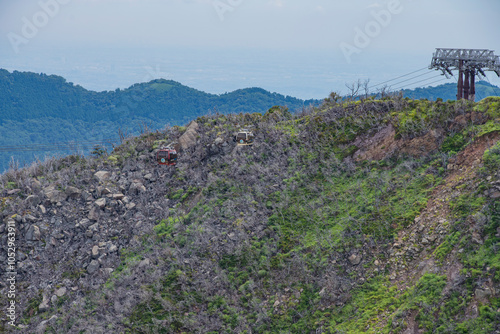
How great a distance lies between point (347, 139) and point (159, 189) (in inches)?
457

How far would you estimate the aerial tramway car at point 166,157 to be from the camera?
27.5 m

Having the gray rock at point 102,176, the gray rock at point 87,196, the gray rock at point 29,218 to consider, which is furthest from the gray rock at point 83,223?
the gray rock at point 102,176

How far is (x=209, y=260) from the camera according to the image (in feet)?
65.8

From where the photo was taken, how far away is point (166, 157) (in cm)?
2747

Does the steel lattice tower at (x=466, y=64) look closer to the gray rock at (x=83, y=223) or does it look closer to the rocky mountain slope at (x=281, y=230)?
the rocky mountain slope at (x=281, y=230)

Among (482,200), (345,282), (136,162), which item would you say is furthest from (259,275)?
(136,162)

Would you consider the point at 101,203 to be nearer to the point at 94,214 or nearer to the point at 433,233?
the point at 94,214

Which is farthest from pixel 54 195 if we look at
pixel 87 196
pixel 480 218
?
pixel 480 218

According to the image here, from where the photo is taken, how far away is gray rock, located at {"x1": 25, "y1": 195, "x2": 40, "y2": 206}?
24.8 metres

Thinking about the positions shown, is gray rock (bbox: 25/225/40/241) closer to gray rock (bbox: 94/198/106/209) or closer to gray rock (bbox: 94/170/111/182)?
gray rock (bbox: 94/198/106/209)

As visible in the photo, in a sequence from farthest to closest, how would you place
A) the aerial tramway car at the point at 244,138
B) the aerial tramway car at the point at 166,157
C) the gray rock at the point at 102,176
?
the aerial tramway car at the point at 166,157 → the aerial tramway car at the point at 244,138 → the gray rock at the point at 102,176

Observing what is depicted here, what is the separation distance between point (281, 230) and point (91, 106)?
468ft

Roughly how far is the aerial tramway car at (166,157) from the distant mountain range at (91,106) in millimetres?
100105

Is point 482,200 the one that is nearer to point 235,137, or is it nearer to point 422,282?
point 422,282
